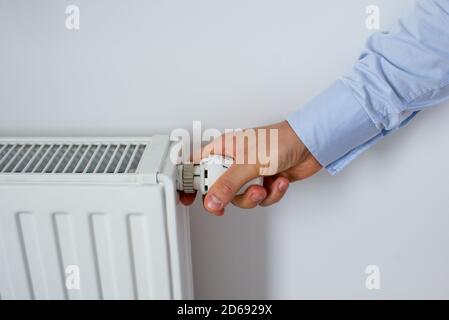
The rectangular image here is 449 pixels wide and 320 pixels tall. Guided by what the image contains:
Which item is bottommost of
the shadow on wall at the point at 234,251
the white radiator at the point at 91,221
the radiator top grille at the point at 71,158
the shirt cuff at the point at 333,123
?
the shadow on wall at the point at 234,251

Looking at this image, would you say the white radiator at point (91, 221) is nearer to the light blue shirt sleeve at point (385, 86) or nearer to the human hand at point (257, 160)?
the human hand at point (257, 160)

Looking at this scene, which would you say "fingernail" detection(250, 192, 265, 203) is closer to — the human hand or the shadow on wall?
the human hand

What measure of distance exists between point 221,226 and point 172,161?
0.59 feet

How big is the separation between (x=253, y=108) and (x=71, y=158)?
0.23 meters

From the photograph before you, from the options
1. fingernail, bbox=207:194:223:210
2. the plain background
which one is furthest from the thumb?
the plain background

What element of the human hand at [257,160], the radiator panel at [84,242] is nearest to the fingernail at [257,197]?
the human hand at [257,160]

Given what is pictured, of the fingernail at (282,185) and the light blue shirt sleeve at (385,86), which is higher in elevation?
the light blue shirt sleeve at (385,86)

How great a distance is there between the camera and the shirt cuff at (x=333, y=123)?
0.55 metres

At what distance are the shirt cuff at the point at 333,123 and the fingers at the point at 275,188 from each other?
0.05 metres

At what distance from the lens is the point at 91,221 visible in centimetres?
55

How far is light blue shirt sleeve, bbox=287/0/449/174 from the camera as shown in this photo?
0.54 meters

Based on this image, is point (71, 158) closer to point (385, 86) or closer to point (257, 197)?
point (257, 197)

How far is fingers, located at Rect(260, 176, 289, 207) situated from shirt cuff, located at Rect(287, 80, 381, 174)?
52mm

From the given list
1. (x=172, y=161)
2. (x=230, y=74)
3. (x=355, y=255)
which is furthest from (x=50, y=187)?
(x=355, y=255)
